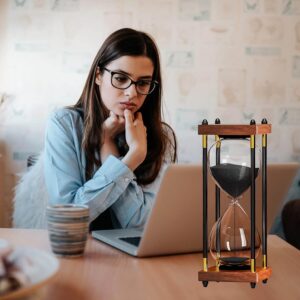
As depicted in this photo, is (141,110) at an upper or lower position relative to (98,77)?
lower

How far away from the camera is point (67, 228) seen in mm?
1179

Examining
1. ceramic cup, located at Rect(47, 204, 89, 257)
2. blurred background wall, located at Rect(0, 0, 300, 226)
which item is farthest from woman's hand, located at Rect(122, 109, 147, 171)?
blurred background wall, located at Rect(0, 0, 300, 226)

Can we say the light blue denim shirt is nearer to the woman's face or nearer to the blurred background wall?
the woman's face

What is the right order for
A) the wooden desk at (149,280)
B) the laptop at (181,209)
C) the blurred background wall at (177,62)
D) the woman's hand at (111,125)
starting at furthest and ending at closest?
the blurred background wall at (177,62)
the woman's hand at (111,125)
the laptop at (181,209)
the wooden desk at (149,280)

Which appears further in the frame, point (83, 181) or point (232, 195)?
point (83, 181)

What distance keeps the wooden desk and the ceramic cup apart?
0.09ft

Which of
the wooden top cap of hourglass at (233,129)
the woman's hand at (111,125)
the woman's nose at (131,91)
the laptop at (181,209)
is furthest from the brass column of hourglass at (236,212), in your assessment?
the woman's hand at (111,125)

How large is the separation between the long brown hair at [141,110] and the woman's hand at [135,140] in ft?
0.26

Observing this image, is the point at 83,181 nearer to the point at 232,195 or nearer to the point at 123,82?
the point at 123,82

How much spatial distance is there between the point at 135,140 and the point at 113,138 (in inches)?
5.9

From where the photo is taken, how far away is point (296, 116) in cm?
350

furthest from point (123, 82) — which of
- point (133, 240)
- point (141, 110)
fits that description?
point (133, 240)

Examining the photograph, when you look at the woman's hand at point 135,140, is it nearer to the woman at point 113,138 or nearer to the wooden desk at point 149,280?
the woman at point 113,138

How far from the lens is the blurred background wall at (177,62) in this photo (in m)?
3.36
